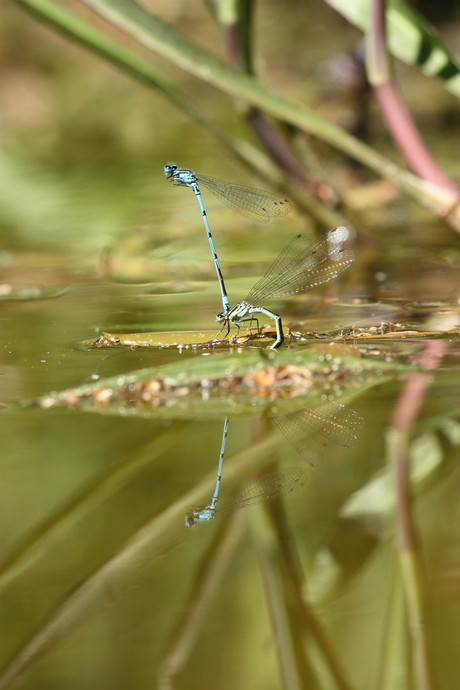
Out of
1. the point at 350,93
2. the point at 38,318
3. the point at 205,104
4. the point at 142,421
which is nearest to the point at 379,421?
the point at 142,421

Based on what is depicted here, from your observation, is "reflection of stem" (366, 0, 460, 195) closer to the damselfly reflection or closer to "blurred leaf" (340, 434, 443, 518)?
the damselfly reflection

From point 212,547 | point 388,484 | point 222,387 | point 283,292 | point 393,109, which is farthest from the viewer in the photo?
point 393,109

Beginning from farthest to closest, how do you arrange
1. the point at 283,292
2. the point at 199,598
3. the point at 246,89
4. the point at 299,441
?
the point at 246,89
the point at 283,292
the point at 299,441
the point at 199,598

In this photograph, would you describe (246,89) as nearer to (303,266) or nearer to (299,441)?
(303,266)

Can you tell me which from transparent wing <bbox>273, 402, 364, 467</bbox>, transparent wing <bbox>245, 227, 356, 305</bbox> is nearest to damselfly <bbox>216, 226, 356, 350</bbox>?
transparent wing <bbox>245, 227, 356, 305</bbox>

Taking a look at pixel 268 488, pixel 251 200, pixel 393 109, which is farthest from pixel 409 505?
pixel 251 200

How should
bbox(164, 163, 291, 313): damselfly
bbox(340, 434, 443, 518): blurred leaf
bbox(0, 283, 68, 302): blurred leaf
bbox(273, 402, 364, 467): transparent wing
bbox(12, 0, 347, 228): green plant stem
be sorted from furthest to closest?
1. bbox(164, 163, 291, 313): damselfly
2. bbox(0, 283, 68, 302): blurred leaf
3. bbox(12, 0, 347, 228): green plant stem
4. bbox(273, 402, 364, 467): transparent wing
5. bbox(340, 434, 443, 518): blurred leaf

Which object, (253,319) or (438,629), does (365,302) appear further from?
(438,629)
